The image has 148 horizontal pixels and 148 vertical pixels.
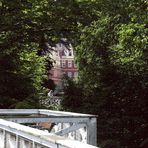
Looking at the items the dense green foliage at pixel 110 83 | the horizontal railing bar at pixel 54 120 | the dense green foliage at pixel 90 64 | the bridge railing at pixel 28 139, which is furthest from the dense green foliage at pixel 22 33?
the bridge railing at pixel 28 139

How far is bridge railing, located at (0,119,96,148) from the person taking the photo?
3.46 m

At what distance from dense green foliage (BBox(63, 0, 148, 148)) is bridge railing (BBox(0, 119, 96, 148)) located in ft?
41.1

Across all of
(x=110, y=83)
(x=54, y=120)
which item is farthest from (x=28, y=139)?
(x=110, y=83)

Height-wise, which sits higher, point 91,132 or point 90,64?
point 90,64

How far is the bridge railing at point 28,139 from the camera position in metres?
3.46

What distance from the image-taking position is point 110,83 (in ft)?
62.9

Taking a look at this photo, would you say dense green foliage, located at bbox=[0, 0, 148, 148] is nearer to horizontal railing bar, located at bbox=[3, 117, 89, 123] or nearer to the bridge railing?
horizontal railing bar, located at bbox=[3, 117, 89, 123]

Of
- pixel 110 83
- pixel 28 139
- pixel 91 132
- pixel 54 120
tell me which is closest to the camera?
pixel 28 139

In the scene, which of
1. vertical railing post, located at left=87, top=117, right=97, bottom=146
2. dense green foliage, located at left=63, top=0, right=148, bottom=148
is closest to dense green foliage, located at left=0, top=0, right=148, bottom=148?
dense green foliage, located at left=63, top=0, right=148, bottom=148

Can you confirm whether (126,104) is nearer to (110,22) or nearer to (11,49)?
(110,22)

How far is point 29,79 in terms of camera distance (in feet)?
64.3

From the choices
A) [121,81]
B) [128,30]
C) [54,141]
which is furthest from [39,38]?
[54,141]

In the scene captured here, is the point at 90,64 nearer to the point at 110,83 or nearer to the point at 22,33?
the point at 110,83

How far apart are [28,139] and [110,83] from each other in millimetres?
14890
